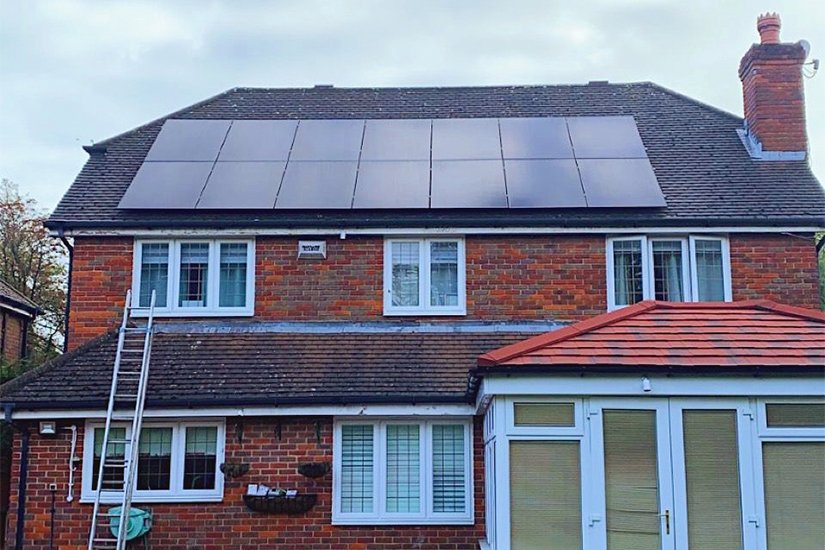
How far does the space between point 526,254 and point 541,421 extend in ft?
15.4

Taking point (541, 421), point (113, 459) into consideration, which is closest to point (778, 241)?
point (541, 421)

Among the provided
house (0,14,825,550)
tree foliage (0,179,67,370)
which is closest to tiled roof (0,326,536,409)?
house (0,14,825,550)

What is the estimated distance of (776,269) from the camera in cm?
1363

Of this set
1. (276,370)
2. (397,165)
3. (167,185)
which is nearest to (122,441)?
(276,370)

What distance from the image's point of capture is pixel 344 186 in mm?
14438

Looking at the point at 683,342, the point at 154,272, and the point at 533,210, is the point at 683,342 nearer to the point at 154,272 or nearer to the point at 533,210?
the point at 533,210

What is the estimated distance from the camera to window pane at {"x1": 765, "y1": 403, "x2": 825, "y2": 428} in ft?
30.9

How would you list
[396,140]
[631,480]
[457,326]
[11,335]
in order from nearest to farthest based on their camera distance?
[631,480], [457,326], [396,140], [11,335]

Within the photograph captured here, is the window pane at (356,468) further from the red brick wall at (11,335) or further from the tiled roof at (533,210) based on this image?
the red brick wall at (11,335)

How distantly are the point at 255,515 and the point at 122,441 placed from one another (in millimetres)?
2090

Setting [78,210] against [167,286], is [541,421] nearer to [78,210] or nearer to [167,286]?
[167,286]

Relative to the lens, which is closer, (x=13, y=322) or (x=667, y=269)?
(x=667, y=269)

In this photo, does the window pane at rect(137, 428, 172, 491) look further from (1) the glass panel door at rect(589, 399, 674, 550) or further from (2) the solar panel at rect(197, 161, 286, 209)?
(1) the glass panel door at rect(589, 399, 674, 550)

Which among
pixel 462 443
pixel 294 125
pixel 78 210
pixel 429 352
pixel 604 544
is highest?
pixel 294 125
